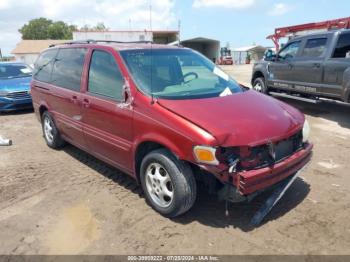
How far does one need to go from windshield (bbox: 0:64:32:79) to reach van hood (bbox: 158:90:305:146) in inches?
338

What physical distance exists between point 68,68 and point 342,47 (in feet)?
20.1

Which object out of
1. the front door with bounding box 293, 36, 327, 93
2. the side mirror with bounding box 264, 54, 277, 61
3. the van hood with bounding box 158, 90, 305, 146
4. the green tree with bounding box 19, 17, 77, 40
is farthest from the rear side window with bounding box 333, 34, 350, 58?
the green tree with bounding box 19, 17, 77, 40

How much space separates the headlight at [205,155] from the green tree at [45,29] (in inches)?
3706

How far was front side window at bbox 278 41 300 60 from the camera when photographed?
8969 mm

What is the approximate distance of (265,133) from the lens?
321cm

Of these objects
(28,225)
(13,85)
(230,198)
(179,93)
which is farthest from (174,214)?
(13,85)

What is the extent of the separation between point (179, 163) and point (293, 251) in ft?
4.32

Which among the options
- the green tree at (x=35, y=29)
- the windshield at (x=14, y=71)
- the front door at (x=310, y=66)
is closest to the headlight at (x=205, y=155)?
the front door at (x=310, y=66)

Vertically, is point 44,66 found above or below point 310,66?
above

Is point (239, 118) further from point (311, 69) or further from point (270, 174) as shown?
point (311, 69)

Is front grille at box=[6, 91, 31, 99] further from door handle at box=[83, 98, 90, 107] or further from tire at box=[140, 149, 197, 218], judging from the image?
tire at box=[140, 149, 197, 218]

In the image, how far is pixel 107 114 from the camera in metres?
3.97

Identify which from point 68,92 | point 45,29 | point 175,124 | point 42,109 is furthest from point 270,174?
point 45,29

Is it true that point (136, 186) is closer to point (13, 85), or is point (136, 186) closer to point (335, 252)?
point (335, 252)
